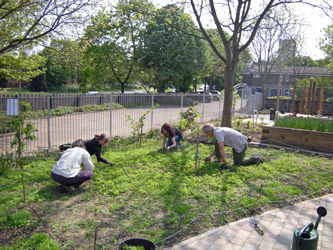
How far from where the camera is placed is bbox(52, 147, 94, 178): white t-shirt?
5.07 meters

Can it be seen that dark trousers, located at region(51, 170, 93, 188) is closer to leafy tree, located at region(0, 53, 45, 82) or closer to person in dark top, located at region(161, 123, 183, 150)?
person in dark top, located at region(161, 123, 183, 150)

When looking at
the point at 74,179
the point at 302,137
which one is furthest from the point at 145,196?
the point at 302,137

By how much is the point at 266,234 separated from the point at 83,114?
772 cm

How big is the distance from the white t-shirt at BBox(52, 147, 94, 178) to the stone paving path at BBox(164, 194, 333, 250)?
97.3 inches

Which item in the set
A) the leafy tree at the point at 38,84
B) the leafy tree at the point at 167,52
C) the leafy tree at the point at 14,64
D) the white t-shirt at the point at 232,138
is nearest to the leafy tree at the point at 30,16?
the leafy tree at the point at 14,64

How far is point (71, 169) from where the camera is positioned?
5117mm

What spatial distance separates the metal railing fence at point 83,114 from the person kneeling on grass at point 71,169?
7.37 ft

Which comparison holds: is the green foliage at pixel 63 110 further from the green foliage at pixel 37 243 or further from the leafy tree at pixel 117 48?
the leafy tree at pixel 117 48

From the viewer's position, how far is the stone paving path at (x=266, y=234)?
3854 mm

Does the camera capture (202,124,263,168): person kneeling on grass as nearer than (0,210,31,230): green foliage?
No

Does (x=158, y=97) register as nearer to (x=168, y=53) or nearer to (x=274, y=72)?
(x=168, y=53)

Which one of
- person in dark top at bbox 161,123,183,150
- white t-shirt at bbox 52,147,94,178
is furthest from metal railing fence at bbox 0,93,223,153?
person in dark top at bbox 161,123,183,150

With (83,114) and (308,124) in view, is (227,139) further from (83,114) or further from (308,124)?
(83,114)

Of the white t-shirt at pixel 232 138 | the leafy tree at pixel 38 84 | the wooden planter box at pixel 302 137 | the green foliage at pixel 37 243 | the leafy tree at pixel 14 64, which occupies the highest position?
the leafy tree at pixel 14 64
